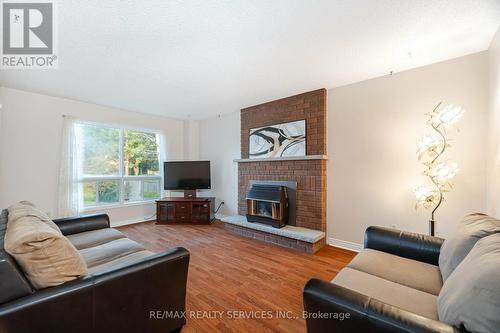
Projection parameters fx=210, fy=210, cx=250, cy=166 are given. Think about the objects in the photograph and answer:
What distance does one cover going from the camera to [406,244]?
1.79 meters

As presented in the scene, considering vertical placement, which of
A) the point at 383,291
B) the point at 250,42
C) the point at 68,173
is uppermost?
the point at 250,42

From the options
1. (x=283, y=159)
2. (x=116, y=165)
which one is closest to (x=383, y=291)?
(x=283, y=159)

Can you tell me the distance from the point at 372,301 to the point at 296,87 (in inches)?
114

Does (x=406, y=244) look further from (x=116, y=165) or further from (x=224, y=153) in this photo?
(x=116, y=165)

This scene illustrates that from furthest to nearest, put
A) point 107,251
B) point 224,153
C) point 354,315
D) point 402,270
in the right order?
point 224,153 < point 107,251 < point 402,270 < point 354,315

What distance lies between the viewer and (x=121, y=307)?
1.21 meters

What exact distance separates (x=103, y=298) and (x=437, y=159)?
3378 millimetres

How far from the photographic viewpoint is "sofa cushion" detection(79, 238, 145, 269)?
1.71 meters

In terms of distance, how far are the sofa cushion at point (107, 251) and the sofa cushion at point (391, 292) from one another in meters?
1.76

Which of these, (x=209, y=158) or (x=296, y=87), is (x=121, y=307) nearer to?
(x=296, y=87)

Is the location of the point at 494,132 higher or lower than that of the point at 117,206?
higher

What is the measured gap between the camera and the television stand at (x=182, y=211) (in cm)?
454

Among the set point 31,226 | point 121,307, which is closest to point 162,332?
point 121,307

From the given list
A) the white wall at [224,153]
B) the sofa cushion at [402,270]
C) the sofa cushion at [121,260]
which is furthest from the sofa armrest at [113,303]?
the white wall at [224,153]
